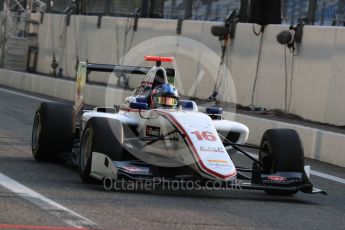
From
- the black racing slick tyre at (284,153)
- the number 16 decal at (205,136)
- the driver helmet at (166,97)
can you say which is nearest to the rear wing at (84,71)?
the driver helmet at (166,97)

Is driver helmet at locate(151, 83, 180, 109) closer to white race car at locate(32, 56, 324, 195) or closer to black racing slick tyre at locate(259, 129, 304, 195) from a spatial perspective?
white race car at locate(32, 56, 324, 195)

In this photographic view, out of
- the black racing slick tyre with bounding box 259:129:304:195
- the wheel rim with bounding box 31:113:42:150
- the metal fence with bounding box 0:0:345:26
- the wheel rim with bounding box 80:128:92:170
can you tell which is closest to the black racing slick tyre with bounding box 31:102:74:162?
the wheel rim with bounding box 31:113:42:150

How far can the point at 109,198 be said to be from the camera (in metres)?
8.98

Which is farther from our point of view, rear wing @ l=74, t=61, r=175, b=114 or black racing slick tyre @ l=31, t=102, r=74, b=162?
rear wing @ l=74, t=61, r=175, b=114

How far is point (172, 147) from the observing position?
9.80 metres

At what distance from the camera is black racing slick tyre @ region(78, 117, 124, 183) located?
381 inches

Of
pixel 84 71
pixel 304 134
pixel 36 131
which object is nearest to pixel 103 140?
pixel 84 71

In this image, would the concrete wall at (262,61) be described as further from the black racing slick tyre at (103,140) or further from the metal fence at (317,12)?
the black racing slick tyre at (103,140)

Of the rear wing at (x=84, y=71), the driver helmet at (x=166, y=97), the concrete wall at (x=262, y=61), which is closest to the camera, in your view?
the driver helmet at (x=166, y=97)

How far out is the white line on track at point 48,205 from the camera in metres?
7.53

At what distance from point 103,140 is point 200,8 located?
53.6 feet

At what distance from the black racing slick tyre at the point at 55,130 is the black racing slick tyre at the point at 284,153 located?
2.60 m

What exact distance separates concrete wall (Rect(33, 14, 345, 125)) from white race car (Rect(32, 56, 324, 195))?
23.7 ft

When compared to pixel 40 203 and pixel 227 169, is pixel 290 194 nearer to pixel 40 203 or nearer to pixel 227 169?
pixel 227 169
